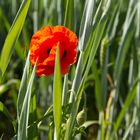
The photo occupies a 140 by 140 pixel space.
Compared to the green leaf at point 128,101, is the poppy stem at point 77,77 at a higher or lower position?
higher

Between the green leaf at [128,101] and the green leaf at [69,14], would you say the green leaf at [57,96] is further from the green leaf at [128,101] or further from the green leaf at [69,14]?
the green leaf at [128,101]

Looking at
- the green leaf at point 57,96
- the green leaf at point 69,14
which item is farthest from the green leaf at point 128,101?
the green leaf at point 57,96

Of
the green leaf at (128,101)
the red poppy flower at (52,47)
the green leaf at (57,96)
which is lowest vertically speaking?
the green leaf at (128,101)

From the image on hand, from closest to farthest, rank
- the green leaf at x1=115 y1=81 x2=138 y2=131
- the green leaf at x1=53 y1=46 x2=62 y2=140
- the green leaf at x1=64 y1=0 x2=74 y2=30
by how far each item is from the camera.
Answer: the green leaf at x1=53 y1=46 x2=62 y2=140
the green leaf at x1=64 y1=0 x2=74 y2=30
the green leaf at x1=115 y1=81 x2=138 y2=131

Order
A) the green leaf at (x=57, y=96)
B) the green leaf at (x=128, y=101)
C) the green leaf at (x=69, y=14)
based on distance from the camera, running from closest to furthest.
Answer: the green leaf at (x=57, y=96)
the green leaf at (x=69, y=14)
the green leaf at (x=128, y=101)

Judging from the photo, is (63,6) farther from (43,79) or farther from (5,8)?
(5,8)

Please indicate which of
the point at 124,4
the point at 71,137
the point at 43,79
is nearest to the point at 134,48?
the point at 43,79

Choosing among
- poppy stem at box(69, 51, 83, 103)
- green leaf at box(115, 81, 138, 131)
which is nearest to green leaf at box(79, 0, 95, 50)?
poppy stem at box(69, 51, 83, 103)

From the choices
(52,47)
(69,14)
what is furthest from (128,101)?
(52,47)

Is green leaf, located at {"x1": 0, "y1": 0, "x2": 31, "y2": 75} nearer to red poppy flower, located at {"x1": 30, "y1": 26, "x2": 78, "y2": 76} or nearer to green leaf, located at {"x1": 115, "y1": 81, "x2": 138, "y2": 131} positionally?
red poppy flower, located at {"x1": 30, "y1": 26, "x2": 78, "y2": 76}

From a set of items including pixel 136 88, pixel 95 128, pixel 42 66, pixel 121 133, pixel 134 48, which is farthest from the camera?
pixel 95 128

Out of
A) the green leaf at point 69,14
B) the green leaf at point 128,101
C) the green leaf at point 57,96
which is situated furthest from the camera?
the green leaf at point 128,101
